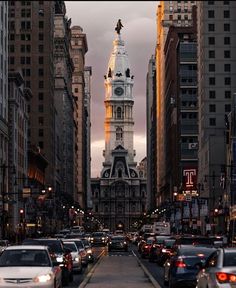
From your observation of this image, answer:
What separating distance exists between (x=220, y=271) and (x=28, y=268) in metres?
6.90

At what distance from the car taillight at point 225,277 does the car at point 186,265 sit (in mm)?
8534

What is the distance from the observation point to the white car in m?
25.3

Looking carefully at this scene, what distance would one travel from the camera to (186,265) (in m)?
30.9

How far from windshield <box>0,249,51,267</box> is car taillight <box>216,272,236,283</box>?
7481 millimetres

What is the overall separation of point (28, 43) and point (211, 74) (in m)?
44.1

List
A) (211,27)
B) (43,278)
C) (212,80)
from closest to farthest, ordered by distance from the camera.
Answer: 1. (43,278)
2. (212,80)
3. (211,27)

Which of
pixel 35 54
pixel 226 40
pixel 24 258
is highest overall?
pixel 35 54

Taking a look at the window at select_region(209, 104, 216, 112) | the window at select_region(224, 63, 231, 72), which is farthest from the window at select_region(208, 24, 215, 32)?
the window at select_region(209, 104, 216, 112)

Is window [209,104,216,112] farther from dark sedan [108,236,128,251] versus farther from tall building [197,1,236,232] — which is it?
dark sedan [108,236,128,251]

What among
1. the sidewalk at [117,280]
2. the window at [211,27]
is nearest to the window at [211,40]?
the window at [211,27]

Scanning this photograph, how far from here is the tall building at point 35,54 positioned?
16938cm

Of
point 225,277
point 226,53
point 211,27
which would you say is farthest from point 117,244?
point 225,277

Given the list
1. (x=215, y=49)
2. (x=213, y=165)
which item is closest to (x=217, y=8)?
(x=215, y=49)

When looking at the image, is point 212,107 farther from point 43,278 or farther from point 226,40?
point 43,278
